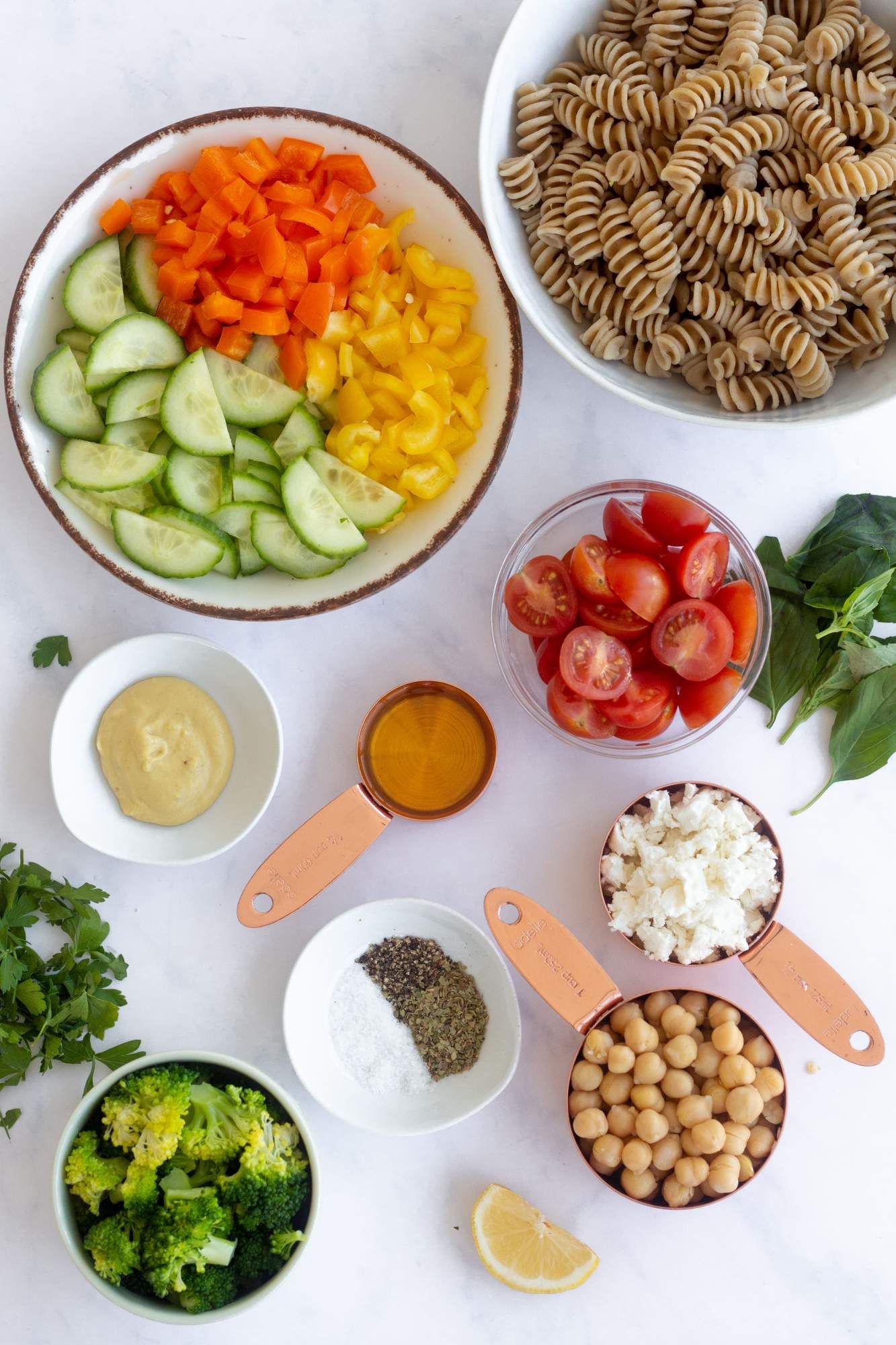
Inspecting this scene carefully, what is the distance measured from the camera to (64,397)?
2.06 meters

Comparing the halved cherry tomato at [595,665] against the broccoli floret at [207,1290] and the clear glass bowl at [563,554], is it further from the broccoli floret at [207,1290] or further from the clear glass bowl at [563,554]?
the broccoli floret at [207,1290]

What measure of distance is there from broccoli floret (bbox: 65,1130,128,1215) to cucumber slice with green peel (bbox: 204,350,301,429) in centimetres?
156

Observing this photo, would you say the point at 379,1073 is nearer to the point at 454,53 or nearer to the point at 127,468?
the point at 127,468

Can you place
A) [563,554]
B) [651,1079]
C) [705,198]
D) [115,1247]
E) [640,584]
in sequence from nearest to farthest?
1. [705,198]
2. [640,584]
3. [115,1247]
4. [651,1079]
5. [563,554]

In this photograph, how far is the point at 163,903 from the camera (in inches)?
94.4

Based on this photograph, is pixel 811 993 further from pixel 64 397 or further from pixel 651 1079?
pixel 64 397

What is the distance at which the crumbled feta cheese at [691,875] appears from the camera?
2.17 meters

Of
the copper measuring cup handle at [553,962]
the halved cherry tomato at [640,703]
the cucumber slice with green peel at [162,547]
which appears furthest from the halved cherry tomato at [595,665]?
the cucumber slice with green peel at [162,547]

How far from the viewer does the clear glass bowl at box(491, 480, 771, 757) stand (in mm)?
2186

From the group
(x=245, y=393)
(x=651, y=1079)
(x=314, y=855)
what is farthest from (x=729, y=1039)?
(x=245, y=393)

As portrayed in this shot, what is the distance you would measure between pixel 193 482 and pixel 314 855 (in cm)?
86

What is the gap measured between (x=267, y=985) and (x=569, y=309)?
1.64 metres

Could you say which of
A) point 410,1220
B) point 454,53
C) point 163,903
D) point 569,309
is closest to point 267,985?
point 163,903

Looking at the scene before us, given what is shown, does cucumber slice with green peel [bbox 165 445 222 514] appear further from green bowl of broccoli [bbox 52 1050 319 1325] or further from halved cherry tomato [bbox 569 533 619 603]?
green bowl of broccoli [bbox 52 1050 319 1325]
